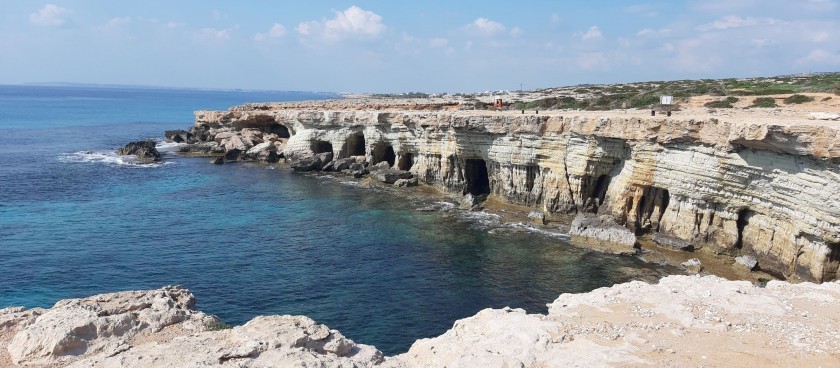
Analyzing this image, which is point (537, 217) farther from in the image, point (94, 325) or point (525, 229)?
point (94, 325)

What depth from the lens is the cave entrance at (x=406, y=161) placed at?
52256mm

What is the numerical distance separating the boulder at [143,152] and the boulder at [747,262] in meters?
58.9

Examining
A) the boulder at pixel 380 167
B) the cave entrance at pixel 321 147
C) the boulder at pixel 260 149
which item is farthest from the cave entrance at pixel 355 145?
the boulder at pixel 260 149

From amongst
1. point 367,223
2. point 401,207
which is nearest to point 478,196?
point 401,207

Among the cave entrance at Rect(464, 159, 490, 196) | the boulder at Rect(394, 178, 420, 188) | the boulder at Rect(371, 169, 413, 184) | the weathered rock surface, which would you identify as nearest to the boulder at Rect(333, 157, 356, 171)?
the boulder at Rect(371, 169, 413, 184)

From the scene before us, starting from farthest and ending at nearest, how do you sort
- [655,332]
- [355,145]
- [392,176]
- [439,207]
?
[355,145] < [392,176] < [439,207] < [655,332]

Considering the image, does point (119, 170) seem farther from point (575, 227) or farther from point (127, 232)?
point (575, 227)

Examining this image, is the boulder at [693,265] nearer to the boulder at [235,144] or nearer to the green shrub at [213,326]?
the green shrub at [213,326]

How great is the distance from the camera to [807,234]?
81.7 feet

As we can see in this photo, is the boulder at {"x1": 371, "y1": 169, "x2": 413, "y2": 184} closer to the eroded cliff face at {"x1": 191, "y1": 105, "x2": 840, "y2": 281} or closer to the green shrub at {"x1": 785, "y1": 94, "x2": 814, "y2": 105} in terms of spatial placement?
the eroded cliff face at {"x1": 191, "y1": 105, "x2": 840, "y2": 281}

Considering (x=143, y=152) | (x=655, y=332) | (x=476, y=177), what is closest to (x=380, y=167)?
(x=476, y=177)

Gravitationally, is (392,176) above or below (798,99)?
below

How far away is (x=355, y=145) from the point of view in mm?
58812

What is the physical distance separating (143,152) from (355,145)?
26194mm
